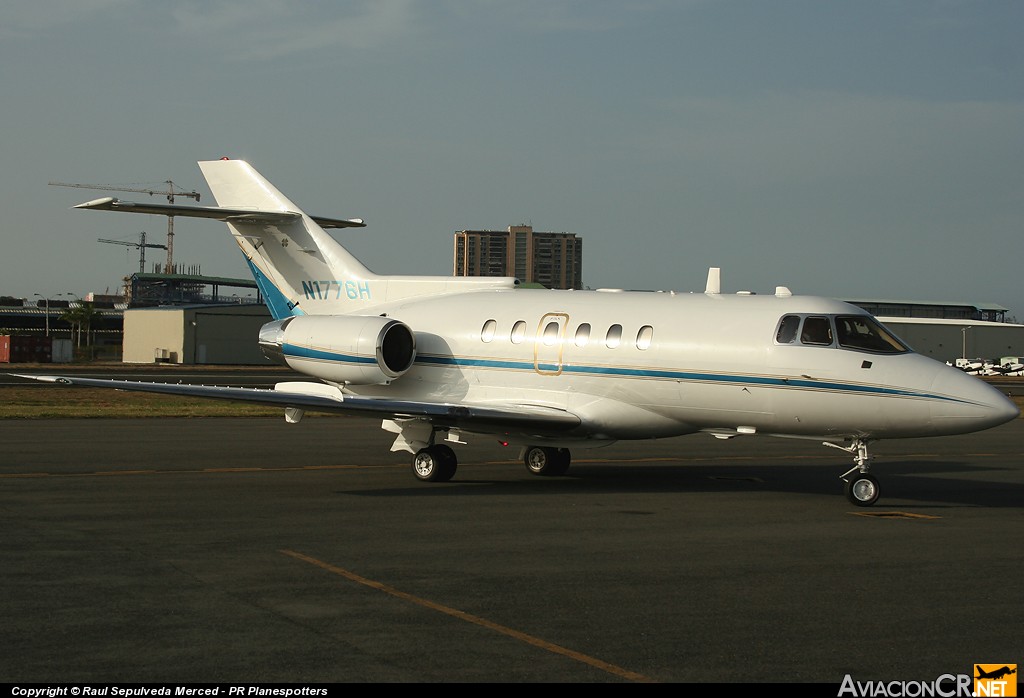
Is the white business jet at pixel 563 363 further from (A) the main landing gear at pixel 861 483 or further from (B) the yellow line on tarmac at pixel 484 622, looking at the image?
(B) the yellow line on tarmac at pixel 484 622

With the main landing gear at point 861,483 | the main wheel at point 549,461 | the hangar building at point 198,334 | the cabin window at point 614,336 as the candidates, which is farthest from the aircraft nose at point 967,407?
the hangar building at point 198,334

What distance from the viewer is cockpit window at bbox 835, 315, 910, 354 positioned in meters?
15.7

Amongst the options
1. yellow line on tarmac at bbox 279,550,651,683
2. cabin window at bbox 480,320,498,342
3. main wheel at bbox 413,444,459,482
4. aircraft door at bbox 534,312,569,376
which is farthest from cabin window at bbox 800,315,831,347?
yellow line on tarmac at bbox 279,550,651,683

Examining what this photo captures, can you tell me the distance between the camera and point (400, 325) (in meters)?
19.3

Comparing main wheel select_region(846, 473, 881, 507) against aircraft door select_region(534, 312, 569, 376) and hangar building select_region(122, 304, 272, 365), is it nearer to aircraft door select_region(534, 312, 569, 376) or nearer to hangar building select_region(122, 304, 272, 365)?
aircraft door select_region(534, 312, 569, 376)

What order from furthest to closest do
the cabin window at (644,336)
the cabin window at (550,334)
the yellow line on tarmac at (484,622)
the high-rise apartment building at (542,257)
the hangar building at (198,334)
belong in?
the high-rise apartment building at (542,257), the hangar building at (198,334), the cabin window at (550,334), the cabin window at (644,336), the yellow line on tarmac at (484,622)

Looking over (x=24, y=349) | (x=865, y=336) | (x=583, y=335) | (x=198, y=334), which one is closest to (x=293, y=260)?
(x=583, y=335)

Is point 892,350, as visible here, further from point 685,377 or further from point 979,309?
point 979,309

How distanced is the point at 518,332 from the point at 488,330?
0.61m

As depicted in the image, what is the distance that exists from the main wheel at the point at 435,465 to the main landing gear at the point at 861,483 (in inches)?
228

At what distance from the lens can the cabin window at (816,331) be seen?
52.4ft

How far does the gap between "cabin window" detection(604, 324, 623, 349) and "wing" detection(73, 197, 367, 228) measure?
7173 millimetres

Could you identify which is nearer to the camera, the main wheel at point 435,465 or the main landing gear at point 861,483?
the main landing gear at point 861,483

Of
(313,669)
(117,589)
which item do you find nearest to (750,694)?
(313,669)
